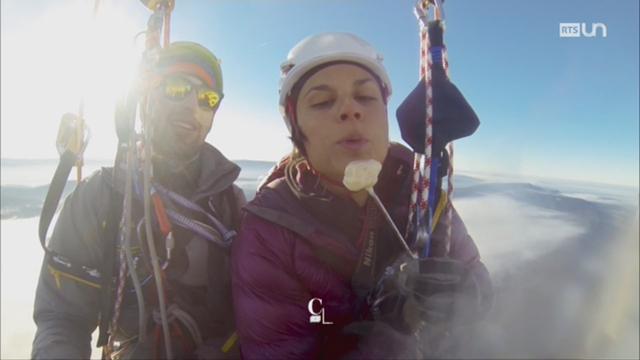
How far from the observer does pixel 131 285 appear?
169 centimetres

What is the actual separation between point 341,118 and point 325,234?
0.44 m

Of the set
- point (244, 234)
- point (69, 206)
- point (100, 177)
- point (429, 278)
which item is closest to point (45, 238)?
point (69, 206)

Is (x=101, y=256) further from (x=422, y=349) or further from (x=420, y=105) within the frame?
(x=420, y=105)

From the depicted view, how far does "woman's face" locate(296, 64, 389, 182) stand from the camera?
140 centimetres

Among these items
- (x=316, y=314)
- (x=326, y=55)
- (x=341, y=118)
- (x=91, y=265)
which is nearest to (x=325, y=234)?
(x=316, y=314)

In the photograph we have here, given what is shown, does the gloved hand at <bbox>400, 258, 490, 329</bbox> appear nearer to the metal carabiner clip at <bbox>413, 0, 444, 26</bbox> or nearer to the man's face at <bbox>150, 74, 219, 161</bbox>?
the metal carabiner clip at <bbox>413, 0, 444, 26</bbox>

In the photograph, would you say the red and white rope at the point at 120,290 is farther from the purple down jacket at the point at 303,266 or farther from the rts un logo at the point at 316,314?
the rts un logo at the point at 316,314

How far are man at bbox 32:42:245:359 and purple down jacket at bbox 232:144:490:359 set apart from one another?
0.30m

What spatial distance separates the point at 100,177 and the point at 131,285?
50 centimetres

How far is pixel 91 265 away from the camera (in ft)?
5.20

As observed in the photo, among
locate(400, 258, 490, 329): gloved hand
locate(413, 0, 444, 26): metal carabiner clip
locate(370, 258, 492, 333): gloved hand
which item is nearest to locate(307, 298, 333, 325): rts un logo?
locate(370, 258, 492, 333): gloved hand

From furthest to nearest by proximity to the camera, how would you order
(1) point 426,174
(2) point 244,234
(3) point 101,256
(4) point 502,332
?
1. (4) point 502,332
2. (3) point 101,256
3. (2) point 244,234
4. (1) point 426,174

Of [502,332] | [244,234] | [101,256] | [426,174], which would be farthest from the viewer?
[502,332]

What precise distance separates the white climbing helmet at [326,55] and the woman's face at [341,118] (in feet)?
0.14
